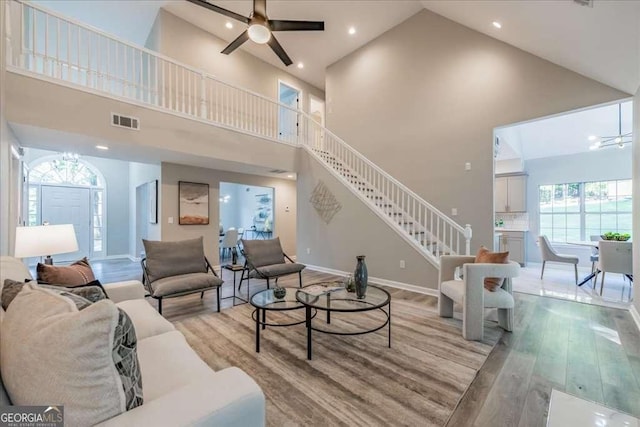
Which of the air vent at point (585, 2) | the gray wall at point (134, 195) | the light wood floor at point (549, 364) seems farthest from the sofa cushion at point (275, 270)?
the air vent at point (585, 2)

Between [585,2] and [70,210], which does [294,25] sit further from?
[70,210]

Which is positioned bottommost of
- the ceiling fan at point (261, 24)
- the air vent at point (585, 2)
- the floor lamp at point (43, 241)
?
the floor lamp at point (43, 241)

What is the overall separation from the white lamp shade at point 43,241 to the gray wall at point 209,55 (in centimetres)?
470

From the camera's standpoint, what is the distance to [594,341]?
277 centimetres

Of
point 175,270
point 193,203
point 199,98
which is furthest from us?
point 193,203

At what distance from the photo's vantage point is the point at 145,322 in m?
1.92

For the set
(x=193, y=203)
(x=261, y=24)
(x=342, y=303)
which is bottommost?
(x=342, y=303)

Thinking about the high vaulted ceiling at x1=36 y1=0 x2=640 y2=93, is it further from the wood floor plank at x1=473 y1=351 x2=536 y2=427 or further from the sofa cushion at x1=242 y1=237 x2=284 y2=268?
the sofa cushion at x1=242 y1=237 x2=284 y2=268

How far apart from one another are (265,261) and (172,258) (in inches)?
53.7

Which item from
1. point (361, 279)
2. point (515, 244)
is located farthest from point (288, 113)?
point (515, 244)

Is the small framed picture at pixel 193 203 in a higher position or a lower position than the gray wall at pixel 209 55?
lower

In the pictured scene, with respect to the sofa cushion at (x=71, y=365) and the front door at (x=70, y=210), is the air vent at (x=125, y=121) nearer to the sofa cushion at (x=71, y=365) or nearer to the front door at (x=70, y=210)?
the sofa cushion at (x=71, y=365)

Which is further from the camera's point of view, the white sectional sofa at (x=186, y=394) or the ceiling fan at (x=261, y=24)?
the ceiling fan at (x=261, y=24)

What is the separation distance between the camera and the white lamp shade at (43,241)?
7.83ft
